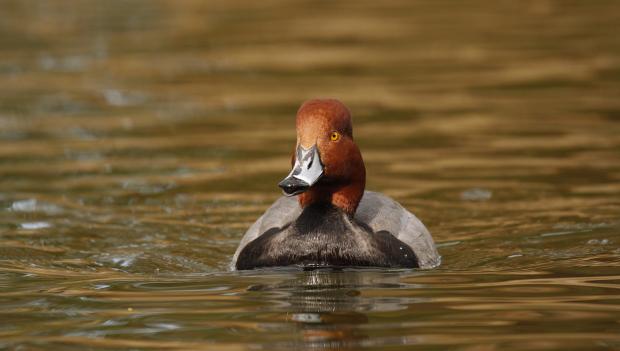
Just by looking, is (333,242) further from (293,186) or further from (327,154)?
(293,186)

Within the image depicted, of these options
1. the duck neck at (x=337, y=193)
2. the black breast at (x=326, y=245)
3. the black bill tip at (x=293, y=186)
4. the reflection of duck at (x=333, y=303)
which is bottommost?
the reflection of duck at (x=333, y=303)

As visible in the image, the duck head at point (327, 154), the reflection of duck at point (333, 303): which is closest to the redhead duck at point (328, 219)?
the duck head at point (327, 154)

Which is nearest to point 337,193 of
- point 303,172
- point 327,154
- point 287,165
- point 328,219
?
point 328,219

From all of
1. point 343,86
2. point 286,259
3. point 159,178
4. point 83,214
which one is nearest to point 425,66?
point 343,86

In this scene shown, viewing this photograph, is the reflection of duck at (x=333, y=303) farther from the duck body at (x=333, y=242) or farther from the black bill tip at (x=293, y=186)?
the black bill tip at (x=293, y=186)

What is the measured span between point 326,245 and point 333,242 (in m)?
0.05

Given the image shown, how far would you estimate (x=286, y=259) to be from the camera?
354 inches

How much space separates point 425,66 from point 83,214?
27.8 ft

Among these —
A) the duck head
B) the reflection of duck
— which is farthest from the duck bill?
the reflection of duck

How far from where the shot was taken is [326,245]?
898 cm

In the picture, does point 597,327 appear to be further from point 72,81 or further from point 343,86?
point 72,81

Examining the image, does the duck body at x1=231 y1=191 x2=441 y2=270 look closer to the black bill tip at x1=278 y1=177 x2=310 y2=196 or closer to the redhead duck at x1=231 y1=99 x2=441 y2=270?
the redhead duck at x1=231 y1=99 x2=441 y2=270

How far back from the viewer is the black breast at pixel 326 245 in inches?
353

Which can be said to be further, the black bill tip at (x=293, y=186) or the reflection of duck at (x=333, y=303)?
the black bill tip at (x=293, y=186)
